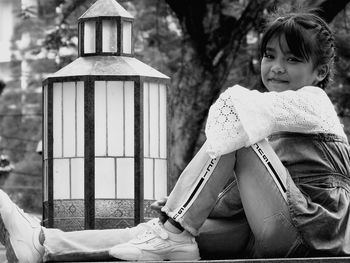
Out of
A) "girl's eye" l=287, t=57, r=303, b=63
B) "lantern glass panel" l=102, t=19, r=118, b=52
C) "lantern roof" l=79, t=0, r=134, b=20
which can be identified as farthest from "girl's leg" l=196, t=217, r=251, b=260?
"lantern roof" l=79, t=0, r=134, b=20

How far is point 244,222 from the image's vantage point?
5281 millimetres

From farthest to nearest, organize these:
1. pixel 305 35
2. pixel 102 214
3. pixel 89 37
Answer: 1. pixel 89 37
2. pixel 102 214
3. pixel 305 35

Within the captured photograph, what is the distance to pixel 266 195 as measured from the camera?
4.94m

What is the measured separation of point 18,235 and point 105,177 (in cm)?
140

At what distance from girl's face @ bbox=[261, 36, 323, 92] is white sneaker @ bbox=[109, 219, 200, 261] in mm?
941

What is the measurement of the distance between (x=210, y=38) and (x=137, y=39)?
400 centimetres

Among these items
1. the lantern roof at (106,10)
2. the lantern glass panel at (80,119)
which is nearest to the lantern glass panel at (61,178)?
the lantern glass panel at (80,119)

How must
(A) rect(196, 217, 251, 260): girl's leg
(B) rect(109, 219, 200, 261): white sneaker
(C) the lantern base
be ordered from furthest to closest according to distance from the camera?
(C) the lantern base
(A) rect(196, 217, 251, 260): girl's leg
(B) rect(109, 219, 200, 261): white sneaker

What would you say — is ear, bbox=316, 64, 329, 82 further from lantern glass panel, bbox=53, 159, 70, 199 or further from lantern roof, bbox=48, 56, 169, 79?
lantern glass panel, bbox=53, 159, 70, 199

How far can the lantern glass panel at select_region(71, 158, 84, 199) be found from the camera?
6.53 meters

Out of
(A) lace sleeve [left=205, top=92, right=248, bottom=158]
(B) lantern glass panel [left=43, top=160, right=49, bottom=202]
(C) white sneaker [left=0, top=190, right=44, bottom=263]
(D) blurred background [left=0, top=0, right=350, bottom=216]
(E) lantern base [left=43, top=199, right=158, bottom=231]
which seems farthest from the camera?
(D) blurred background [left=0, top=0, right=350, bottom=216]

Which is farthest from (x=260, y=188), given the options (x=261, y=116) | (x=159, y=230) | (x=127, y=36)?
(x=127, y=36)

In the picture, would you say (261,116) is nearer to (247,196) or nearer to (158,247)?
(247,196)

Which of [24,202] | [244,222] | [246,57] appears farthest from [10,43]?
[244,222]
